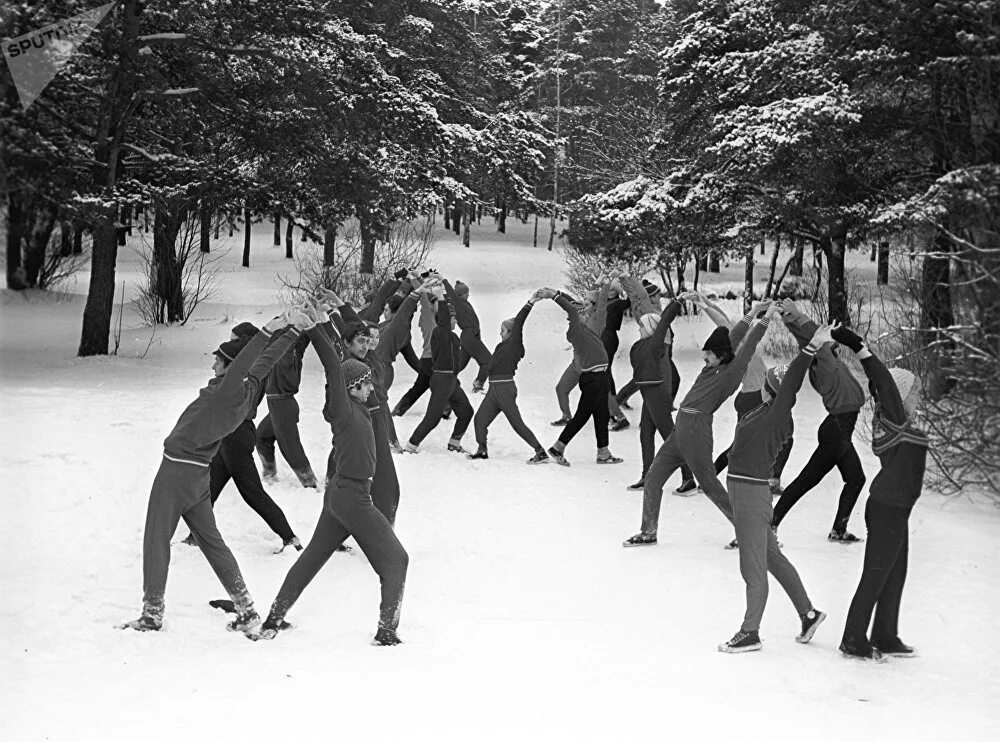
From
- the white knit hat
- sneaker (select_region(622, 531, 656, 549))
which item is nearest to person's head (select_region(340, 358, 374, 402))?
sneaker (select_region(622, 531, 656, 549))

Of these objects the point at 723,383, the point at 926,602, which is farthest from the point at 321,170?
the point at 926,602

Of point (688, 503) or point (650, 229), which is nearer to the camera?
point (688, 503)

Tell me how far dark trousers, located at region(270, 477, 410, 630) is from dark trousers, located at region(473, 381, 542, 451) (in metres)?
5.62

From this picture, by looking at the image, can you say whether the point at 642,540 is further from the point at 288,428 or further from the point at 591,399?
the point at 288,428

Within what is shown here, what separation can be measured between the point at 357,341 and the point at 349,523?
5.39ft

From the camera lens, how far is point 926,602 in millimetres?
8359

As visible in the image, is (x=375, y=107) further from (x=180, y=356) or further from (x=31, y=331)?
(x=31, y=331)

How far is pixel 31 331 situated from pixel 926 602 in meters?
16.2

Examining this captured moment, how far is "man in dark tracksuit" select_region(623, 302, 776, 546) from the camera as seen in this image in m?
8.73

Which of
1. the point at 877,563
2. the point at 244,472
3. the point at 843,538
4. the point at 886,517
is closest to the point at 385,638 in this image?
the point at 244,472

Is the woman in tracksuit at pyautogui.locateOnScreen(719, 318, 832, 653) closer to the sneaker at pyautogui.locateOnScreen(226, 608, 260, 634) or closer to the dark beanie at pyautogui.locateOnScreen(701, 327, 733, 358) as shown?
the dark beanie at pyautogui.locateOnScreen(701, 327, 733, 358)

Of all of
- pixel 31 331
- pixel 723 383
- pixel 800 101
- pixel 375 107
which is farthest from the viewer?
pixel 375 107

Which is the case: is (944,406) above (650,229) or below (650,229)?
below

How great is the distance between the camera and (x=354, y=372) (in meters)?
7.16
